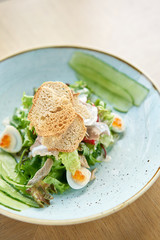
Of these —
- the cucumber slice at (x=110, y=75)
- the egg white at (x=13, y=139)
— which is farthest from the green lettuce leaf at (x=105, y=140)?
the egg white at (x=13, y=139)

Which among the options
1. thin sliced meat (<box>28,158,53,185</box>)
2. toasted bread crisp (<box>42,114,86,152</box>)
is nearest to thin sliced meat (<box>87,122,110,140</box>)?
toasted bread crisp (<box>42,114,86,152</box>)

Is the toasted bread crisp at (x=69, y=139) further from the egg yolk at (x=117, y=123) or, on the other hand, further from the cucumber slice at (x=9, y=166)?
the egg yolk at (x=117, y=123)

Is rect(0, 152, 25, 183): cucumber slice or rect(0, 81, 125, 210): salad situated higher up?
rect(0, 81, 125, 210): salad

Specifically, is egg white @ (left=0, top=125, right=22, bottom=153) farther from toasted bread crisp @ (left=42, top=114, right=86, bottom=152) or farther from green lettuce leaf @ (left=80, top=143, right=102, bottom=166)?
green lettuce leaf @ (left=80, top=143, right=102, bottom=166)

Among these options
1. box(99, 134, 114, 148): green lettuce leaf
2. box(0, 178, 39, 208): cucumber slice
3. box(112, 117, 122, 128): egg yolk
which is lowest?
box(0, 178, 39, 208): cucumber slice

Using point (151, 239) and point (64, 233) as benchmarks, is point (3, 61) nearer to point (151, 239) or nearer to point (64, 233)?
point (64, 233)

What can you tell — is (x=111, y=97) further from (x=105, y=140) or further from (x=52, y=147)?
(x=52, y=147)
